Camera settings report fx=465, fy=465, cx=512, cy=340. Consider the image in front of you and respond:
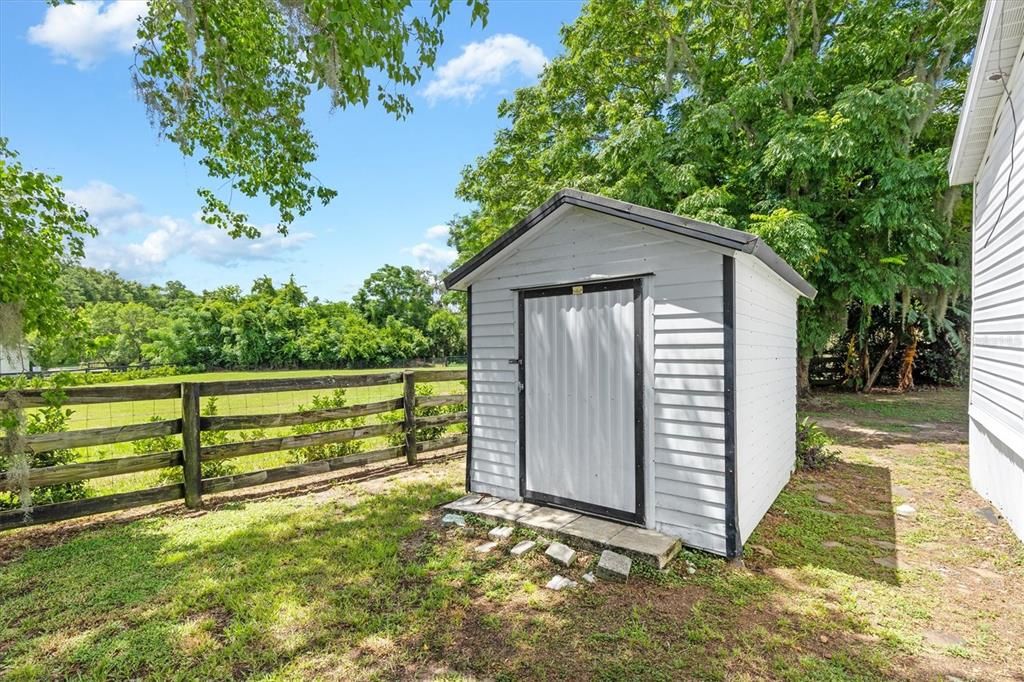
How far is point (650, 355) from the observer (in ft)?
12.2

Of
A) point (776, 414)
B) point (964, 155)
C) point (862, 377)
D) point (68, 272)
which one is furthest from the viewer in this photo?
point (862, 377)

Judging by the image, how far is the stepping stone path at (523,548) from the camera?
3594 millimetres

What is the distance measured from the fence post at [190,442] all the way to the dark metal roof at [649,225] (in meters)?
2.75

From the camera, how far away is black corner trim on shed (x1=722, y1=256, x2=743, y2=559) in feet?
11.0

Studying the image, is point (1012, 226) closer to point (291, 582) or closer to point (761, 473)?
point (761, 473)

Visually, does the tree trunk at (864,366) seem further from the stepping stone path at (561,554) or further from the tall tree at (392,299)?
the tall tree at (392,299)

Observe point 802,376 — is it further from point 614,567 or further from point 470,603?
point 470,603

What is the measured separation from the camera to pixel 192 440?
4.58 metres

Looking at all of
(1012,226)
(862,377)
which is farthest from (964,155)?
(862,377)

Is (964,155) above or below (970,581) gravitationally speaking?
above

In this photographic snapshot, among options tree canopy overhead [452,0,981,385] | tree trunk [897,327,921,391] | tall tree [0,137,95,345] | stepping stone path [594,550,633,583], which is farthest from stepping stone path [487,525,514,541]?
tree trunk [897,327,921,391]

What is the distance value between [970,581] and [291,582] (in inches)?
188

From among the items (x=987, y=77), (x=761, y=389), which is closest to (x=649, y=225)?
(x=761, y=389)

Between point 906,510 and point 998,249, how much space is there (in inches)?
107
